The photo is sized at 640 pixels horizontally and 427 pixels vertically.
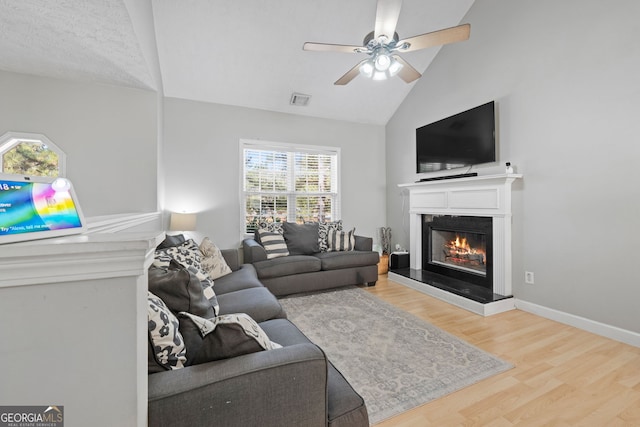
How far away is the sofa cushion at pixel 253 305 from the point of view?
1846 millimetres

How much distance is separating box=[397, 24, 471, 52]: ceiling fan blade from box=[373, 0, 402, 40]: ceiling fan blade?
0.60ft

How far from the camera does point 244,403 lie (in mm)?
886

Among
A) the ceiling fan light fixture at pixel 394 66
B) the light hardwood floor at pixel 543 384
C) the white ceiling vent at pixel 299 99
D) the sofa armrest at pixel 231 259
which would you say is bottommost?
the light hardwood floor at pixel 543 384

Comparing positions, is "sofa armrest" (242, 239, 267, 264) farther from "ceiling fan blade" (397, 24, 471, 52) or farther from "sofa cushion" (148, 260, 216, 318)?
"ceiling fan blade" (397, 24, 471, 52)

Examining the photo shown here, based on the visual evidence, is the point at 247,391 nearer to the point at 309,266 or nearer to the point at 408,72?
the point at 309,266

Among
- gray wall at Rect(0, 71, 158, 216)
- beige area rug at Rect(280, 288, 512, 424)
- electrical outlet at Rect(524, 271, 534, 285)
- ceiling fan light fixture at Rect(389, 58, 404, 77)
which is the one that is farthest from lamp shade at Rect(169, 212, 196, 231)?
electrical outlet at Rect(524, 271, 534, 285)

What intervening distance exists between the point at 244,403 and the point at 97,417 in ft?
1.32

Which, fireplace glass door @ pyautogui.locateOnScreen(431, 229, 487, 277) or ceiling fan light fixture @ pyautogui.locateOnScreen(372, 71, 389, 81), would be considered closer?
ceiling fan light fixture @ pyautogui.locateOnScreen(372, 71, 389, 81)

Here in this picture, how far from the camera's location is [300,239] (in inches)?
154

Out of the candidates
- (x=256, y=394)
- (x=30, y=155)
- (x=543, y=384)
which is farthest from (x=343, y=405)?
(x=30, y=155)

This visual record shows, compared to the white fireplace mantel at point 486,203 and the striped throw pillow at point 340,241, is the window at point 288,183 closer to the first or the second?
the striped throw pillow at point 340,241

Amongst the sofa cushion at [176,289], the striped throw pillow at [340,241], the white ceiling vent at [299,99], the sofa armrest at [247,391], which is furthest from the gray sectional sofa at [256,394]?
the white ceiling vent at [299,99]

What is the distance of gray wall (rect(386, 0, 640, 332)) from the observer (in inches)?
90.0

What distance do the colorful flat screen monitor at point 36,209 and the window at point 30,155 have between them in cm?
302
